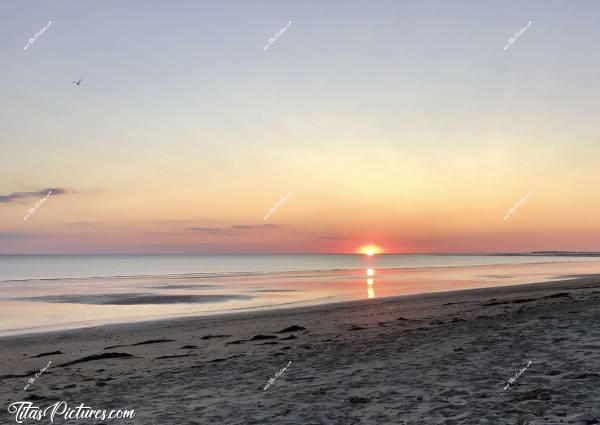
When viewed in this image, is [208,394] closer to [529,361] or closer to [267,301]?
[529,361]

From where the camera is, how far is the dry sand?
839cm

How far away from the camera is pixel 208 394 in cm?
1044

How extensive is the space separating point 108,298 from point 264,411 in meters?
38.4

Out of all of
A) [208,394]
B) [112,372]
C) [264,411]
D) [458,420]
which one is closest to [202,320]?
[112,372]

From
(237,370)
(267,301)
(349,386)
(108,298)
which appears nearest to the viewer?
(349,386)

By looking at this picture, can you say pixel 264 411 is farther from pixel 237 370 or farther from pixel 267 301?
pixel 267 301

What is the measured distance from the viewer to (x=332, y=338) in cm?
1727

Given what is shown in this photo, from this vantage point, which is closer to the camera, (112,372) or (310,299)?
(112,372)

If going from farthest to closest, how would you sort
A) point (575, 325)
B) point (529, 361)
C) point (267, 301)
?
point (267, 301) → point (575, 325) → point (529, 361)

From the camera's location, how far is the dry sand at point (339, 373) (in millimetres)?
8391

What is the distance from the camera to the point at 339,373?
1134cm

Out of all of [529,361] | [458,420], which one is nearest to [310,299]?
Answer: [529,361]

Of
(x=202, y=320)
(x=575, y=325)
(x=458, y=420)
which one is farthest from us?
(x=202, y=320)

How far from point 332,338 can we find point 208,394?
743cm
